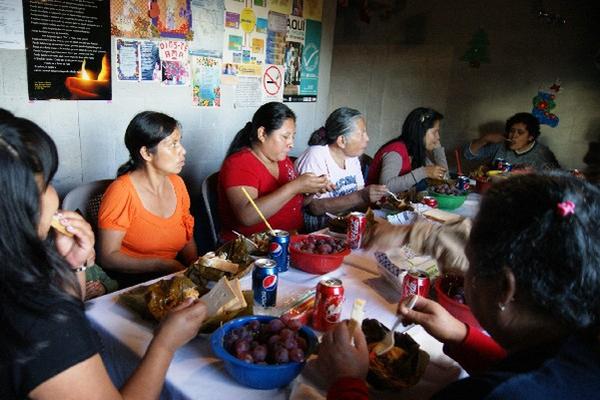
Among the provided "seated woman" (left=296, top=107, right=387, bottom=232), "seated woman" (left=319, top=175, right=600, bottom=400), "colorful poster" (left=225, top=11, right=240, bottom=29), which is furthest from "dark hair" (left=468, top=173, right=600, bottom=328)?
"colorful poster" (left=225, top=11, right=240, bottom=29)

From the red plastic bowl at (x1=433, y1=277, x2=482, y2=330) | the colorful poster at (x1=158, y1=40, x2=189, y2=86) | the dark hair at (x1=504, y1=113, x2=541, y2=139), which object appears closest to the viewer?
the red plastic bowl at (x1=433, y1=277, x2=482, y2=330)

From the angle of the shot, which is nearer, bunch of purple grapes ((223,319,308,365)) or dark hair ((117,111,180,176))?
bunch of purple grapes ((223,319,308,365))

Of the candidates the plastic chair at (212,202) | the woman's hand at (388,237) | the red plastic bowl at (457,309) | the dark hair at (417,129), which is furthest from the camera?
the dark hair at (417,129)

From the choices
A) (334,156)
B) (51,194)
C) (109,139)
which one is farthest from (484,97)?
(51,194)

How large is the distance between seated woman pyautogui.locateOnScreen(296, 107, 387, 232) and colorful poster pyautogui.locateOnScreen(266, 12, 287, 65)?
1.16 m

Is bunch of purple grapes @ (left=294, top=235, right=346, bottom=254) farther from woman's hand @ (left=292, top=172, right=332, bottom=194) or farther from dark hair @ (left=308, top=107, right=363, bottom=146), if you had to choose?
dark hair @ (left=308, top=107, right=363, bottom=146)

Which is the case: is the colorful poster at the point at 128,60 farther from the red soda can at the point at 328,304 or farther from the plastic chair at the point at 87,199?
the red soda can at the point at 328,304

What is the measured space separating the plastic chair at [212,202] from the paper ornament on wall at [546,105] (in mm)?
3080

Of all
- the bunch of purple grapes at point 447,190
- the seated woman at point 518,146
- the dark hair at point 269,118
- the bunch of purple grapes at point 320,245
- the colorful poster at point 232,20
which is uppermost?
the colorful poster at point 232,20

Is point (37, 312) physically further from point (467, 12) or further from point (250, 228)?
point (467, 12)

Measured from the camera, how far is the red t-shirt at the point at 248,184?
2361mm

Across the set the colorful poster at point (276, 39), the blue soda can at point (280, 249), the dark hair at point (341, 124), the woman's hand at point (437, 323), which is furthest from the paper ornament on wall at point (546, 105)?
the woman's hand at point (437, 323)

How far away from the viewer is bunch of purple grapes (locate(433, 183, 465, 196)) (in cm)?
291

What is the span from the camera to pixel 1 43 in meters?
2.27
